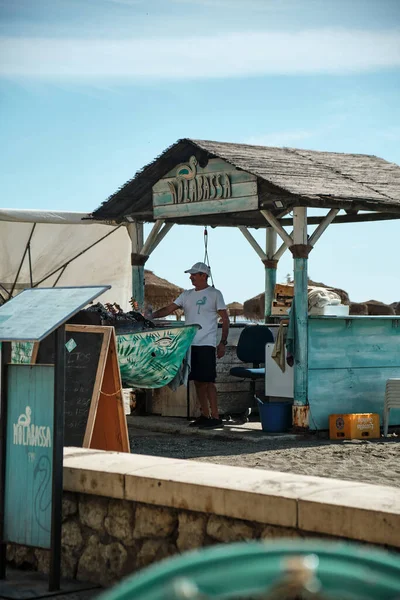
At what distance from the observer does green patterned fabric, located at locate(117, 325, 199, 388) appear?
1141 cm

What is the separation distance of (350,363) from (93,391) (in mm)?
4900

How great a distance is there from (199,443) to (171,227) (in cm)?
412

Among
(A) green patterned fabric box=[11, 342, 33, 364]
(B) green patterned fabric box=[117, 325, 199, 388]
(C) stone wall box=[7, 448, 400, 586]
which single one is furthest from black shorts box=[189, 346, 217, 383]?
(C) stone wall box=[7, 448, 400, 586]

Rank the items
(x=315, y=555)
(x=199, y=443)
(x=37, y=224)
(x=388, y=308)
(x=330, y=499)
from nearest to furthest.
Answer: (x=315, y=555) → (x=330, y=499) → (x=199, y=443) → (x=37, y=224) → (x=388, y=308)

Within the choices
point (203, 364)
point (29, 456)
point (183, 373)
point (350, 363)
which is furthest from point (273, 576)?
point (350, 363)

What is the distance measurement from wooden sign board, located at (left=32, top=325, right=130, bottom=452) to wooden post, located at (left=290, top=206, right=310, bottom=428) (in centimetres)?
391

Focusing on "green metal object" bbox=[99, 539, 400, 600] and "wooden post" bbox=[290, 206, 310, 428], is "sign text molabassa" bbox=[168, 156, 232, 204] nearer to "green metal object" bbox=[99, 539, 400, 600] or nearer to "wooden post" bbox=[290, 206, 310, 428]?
"wooden post" bbox=[290, 206, 310, 428]

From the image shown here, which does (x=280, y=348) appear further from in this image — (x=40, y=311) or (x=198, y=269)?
(x=40, y=311)

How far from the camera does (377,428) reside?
12.2m

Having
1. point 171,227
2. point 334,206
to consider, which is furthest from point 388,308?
point 334,206

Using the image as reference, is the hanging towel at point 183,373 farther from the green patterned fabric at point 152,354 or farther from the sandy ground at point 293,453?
the sandy ground at point 293,453

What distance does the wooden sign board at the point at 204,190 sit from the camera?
12.3m

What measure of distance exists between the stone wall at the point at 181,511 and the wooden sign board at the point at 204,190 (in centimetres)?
667

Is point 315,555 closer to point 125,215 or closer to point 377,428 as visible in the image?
point 377,428
